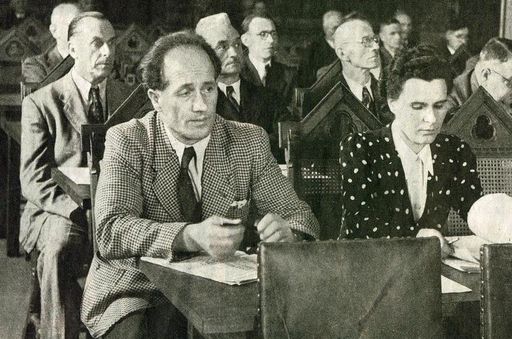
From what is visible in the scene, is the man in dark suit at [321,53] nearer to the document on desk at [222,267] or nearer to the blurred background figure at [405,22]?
the blurred background figure at [405,22]

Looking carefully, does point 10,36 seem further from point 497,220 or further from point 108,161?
point 497,220

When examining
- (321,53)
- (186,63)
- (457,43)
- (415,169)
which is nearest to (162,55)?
(186,63)

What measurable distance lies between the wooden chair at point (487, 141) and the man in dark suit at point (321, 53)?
57 cm

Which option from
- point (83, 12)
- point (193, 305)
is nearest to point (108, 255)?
point (193, 305)

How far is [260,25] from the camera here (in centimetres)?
232

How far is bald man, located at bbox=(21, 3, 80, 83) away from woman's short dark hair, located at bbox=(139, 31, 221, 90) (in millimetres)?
331

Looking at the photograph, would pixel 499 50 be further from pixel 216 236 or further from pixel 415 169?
pixel 216 236

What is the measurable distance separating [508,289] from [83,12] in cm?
132

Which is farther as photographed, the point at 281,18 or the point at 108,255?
the point at 281,18

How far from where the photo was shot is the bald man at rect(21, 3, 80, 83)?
6.10 ft

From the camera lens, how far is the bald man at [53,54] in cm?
186

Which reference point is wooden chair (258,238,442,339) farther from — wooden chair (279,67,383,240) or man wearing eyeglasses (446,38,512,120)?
man wearing eyeglasses (446,38,512,120)

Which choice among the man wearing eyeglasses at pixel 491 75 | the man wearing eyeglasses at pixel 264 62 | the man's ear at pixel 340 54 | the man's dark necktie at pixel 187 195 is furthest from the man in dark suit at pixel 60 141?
the man wearing eyeglasses at pixel 491 75

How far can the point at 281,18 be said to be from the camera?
229 centimetres
